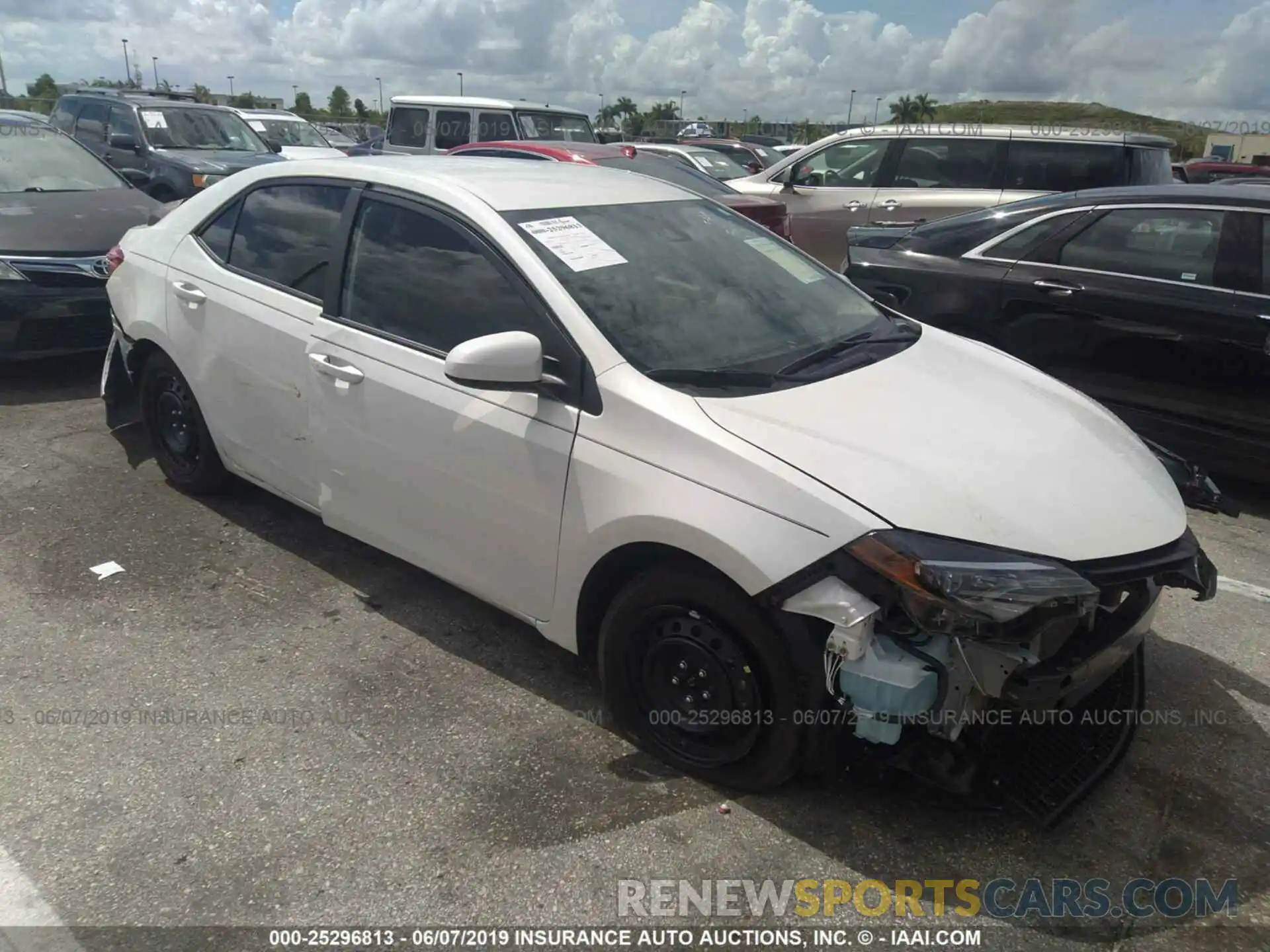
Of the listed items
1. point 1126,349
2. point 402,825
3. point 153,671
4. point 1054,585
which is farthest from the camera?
point 1126,349

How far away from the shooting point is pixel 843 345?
3.29 m

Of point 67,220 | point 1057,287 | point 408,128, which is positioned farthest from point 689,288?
point 408,128

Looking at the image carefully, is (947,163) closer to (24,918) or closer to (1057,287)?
(1057,287)

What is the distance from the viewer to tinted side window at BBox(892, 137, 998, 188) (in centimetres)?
853

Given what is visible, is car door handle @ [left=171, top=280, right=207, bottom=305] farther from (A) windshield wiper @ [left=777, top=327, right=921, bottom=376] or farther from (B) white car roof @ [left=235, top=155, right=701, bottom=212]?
(A) windshield wiper @ [left=777, top=327, right=921, bottom=376]

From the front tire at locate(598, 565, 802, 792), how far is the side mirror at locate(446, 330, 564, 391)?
2.20 feet

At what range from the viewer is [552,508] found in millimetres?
2865

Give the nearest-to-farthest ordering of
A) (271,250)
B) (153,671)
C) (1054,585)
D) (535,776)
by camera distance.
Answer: (1054,585), (535,776), (153,671), (271,250)

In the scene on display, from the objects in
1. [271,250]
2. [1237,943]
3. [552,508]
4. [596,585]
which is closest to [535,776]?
[596,585]

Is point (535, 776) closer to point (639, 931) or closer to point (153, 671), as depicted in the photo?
point (639, 931)

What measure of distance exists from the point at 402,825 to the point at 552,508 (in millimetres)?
976

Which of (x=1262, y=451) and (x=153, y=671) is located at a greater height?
(x=1262, y=451)

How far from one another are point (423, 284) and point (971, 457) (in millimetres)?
1867
